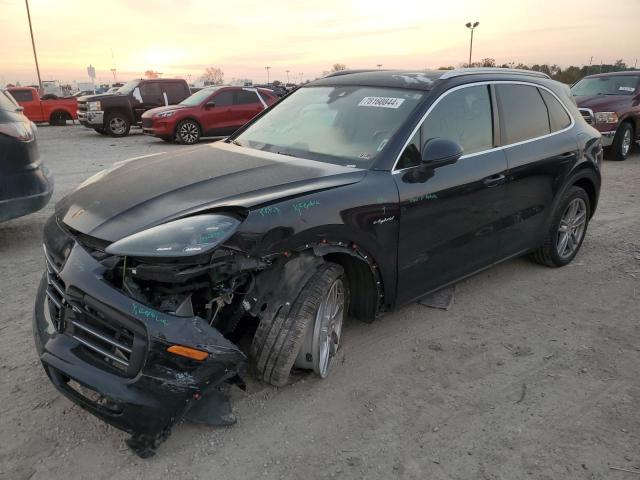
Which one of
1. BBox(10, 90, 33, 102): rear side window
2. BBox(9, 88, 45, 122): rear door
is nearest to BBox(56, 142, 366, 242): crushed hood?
BBox(10, 90, 33, 102): rear side window

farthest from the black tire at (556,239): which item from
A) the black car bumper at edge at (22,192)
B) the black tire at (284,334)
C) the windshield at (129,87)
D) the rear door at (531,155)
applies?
the windshield at (129,87)

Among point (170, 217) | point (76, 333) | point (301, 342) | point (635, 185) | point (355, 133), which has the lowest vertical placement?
point (635, 185)

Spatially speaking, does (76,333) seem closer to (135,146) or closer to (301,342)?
(301,342)

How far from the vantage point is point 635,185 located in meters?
8.67

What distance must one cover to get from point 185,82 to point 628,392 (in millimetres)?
17432

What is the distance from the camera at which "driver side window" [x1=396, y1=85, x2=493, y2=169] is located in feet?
10.7

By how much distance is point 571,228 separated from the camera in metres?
4.86

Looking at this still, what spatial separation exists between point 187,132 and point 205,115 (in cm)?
70

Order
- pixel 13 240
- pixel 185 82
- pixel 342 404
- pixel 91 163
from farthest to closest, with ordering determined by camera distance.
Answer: pixel 185 82
pixel 91 163
pixel 13 240
pixel 342 404

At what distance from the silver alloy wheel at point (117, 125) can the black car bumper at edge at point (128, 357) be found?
51.9ft

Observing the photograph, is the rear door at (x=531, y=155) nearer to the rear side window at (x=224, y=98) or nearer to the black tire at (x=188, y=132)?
the black tire at (x=188, y=132)

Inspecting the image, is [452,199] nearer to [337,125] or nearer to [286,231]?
[337,125]

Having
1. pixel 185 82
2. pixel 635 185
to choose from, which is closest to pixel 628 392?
pixel 635 185

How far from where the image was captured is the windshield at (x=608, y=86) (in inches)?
452
